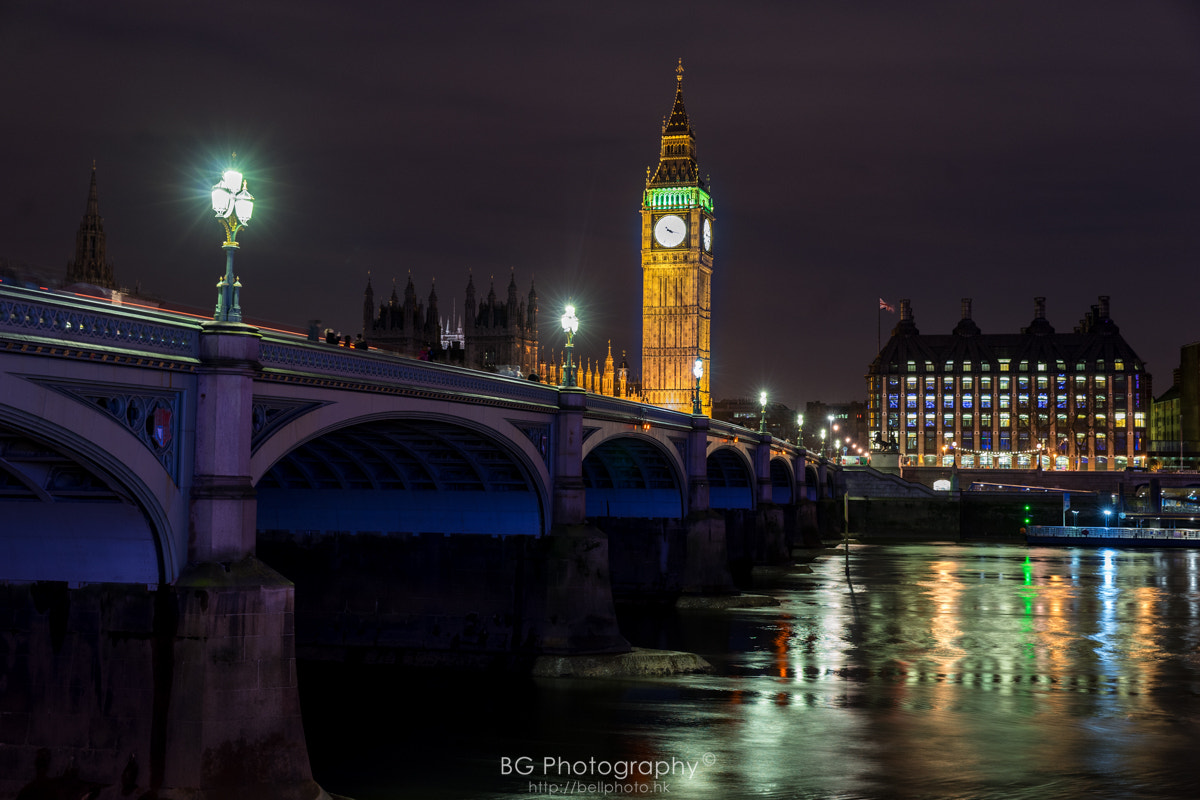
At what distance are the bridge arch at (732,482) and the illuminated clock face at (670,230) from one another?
328 feet

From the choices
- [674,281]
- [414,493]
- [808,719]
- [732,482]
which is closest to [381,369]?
[414,493]

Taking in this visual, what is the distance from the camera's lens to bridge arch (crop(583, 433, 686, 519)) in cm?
5825

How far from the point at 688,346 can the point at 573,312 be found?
5488 inches

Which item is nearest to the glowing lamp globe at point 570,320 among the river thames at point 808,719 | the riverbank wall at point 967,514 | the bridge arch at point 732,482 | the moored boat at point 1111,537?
the river thames at point 808,719

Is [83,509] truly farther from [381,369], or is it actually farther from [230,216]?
[381,369]

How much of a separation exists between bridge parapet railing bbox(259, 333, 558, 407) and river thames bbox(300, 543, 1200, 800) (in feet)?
26.6

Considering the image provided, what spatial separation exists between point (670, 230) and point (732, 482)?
10254cm

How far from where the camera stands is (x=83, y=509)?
21875 millimetres

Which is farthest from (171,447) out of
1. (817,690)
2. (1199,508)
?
(1199,508)

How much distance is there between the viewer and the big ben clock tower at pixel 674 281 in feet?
595

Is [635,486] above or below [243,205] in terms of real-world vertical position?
below

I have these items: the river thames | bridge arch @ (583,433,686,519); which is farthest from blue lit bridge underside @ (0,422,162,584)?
bridge arch @ (583,433,686,519)

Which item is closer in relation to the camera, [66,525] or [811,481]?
[66,525]

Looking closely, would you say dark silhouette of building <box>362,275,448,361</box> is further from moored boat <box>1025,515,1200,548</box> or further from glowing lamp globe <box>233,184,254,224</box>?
glowing lamp globe <box>233,184,254,224</box>
